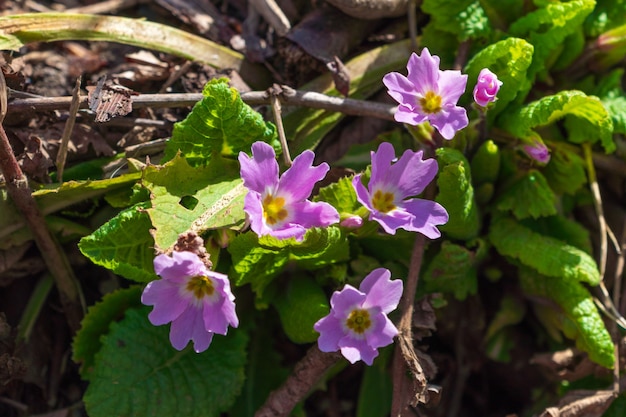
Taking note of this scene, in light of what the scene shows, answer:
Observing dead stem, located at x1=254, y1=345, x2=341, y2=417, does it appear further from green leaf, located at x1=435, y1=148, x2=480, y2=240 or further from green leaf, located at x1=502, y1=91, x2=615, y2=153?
green leaf, located at x1=502, y1=91, x2=615, y2=153

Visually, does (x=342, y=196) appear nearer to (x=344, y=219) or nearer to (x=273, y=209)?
(x=344, y=219)

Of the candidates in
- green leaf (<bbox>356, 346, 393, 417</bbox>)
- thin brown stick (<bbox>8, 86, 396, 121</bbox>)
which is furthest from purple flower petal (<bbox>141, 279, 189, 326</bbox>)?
green leaf (<bbox>356, 346, 393, 417</bbox>)

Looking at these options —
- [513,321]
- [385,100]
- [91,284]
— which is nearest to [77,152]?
[91,284]

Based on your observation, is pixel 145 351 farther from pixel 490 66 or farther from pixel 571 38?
pixel 571 38

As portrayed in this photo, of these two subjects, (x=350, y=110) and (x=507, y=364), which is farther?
(x=507, y=364)

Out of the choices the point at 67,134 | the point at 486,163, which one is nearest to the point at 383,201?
the point at 486,163

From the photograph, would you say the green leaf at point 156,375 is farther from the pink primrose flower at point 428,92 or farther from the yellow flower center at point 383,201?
the pink primrose flower at point 428,92
